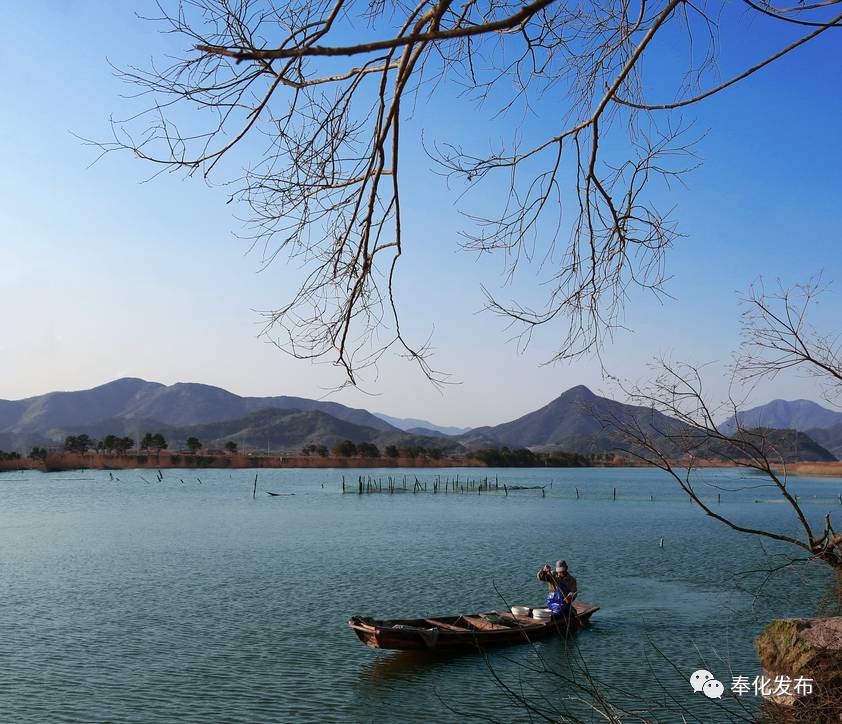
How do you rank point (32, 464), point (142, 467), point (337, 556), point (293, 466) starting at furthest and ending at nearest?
1. point (293, 466)
2. point (142, 467)
3. point (32, 464)
4. point (337, 556)

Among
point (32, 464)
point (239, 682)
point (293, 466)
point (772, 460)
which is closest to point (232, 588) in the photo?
point (239, 682)

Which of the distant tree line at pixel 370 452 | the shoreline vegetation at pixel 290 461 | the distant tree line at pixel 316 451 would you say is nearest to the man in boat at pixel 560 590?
the shoreline vegetation at pixel 290 461

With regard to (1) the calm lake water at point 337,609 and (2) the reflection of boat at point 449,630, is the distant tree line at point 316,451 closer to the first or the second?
(1) the calm lake water at point 337,609

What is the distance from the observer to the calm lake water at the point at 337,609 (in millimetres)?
12383

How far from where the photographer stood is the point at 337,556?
29156 mm

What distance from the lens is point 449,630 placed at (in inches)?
583

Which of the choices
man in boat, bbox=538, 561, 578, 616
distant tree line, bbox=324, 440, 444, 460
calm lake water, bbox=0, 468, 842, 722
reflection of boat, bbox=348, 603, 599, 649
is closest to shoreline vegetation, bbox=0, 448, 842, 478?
distant tree line, bbox=324, 440, 444, 460

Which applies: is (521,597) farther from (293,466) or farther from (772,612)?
(293,466)

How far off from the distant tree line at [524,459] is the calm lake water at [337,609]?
99993 millimetres

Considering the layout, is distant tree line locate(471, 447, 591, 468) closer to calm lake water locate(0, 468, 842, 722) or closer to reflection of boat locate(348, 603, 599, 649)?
calm lake water locate(0, 468, 842, 722)

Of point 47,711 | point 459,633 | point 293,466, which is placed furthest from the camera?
point 293,466

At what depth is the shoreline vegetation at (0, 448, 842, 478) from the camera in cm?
9906

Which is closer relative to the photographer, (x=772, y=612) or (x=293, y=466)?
(x=772, y=612)

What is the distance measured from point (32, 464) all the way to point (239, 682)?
95.8m
